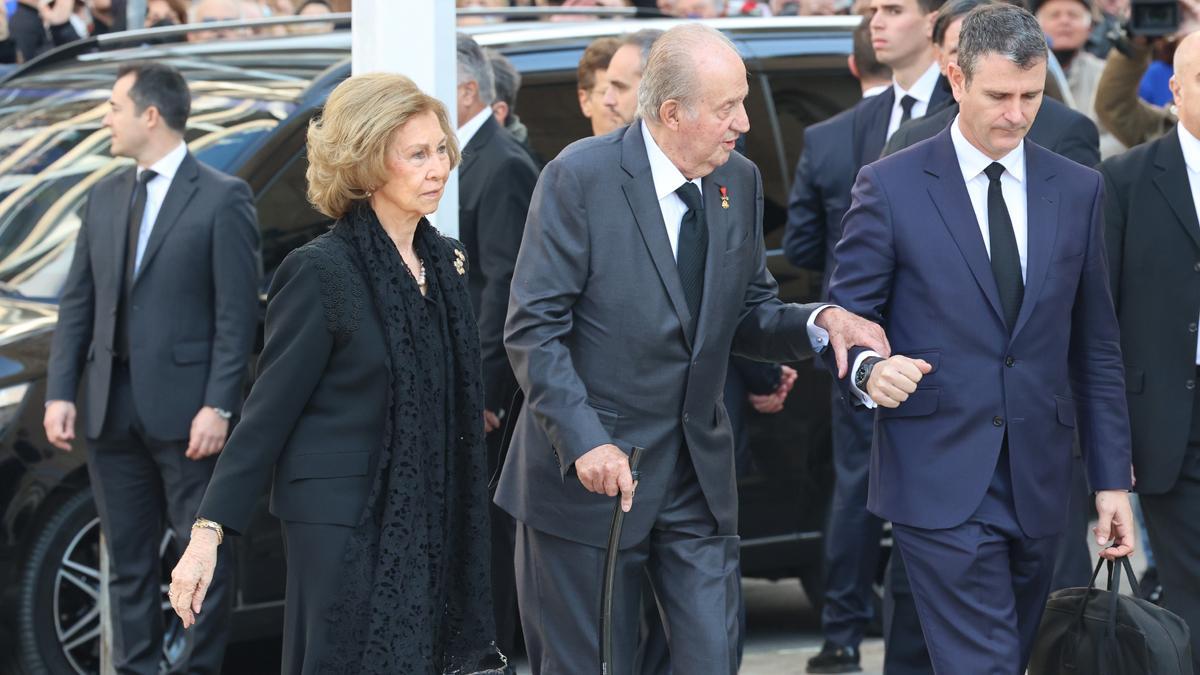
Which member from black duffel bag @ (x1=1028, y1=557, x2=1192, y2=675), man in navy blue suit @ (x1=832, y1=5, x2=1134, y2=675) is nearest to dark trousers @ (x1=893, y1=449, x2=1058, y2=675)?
man in navy blue suit @ (x1=832, y1=5, x2=1134, y2=675)

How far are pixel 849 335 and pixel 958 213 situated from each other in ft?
1.56

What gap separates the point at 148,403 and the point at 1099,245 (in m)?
3.29

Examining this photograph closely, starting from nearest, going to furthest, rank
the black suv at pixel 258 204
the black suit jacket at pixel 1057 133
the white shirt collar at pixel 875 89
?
the black suit jacket at pixel 1057 133, the black suv at pixel 258 204, the white shirt collar at pixel 875 89

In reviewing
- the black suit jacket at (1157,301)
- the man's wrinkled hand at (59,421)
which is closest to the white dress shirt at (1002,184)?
the black suit jacket at (1157,301)

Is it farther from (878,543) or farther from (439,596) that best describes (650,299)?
(878,543)

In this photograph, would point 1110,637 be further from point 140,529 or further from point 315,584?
point 140,529

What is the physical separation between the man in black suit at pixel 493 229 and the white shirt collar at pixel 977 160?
75.0 inches

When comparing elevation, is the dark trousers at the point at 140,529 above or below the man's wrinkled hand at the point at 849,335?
below

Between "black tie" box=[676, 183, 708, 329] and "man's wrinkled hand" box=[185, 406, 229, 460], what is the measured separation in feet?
7.53

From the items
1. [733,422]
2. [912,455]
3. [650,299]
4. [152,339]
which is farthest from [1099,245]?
[152,339]

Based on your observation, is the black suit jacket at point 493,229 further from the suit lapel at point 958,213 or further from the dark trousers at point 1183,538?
the dark trousers at point 1183,538

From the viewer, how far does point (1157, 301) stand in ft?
18.2

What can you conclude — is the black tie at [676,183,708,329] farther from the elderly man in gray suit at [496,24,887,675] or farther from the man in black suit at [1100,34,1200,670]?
the man in black suit at [1100,34,1200,670]

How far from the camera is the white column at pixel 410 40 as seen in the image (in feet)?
17.9
